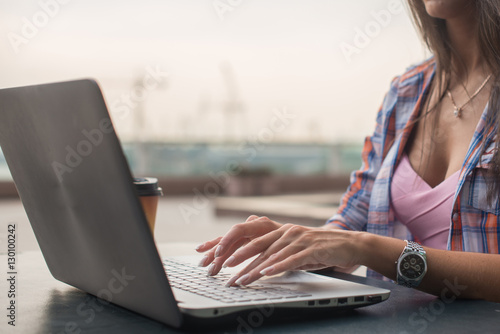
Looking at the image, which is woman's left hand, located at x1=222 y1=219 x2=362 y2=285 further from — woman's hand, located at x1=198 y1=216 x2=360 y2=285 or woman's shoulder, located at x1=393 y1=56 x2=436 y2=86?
woman's shoulder, located at x1=393 y1=56 x2=436 y2=86

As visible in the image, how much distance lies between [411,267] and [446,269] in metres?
0.05

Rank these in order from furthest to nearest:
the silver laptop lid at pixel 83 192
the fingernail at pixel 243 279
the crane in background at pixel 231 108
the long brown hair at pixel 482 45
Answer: the crane in background at pixel 231 108
the long brown hair at pixel 482 45
the fingernail at pixel 243 279
the silver laptop lid at pixel 83 192

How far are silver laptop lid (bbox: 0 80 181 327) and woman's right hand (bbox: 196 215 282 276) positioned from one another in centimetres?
15

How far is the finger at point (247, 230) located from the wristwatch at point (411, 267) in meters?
0.18

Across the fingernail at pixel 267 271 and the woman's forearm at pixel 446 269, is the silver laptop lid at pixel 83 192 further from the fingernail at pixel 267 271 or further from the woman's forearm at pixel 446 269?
the woman's forearm at pixel 446 269

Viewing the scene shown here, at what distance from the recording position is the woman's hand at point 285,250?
67 cm

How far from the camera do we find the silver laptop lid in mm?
469

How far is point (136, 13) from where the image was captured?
729cm

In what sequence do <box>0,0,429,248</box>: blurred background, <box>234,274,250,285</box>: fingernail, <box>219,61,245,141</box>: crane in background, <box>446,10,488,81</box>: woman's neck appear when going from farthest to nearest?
<box>219,61,245,141</box>: crane in background → <box>0,0,429,248</box>: blurred background → <box>446,10,488,81</box>: woman's neck → <box>234,274,250,285</box>: fingernail

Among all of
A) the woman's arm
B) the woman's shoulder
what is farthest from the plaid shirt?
the woman's arm

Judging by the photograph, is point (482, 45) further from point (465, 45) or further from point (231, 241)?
point (231, 241)

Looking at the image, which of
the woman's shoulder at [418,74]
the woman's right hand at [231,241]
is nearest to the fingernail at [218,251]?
the woman's right hand at [231,241]

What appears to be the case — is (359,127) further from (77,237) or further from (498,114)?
(77,237)

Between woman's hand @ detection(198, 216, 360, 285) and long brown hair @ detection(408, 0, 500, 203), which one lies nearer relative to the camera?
woman's hand @ detection(198, 216, 360, 285)
